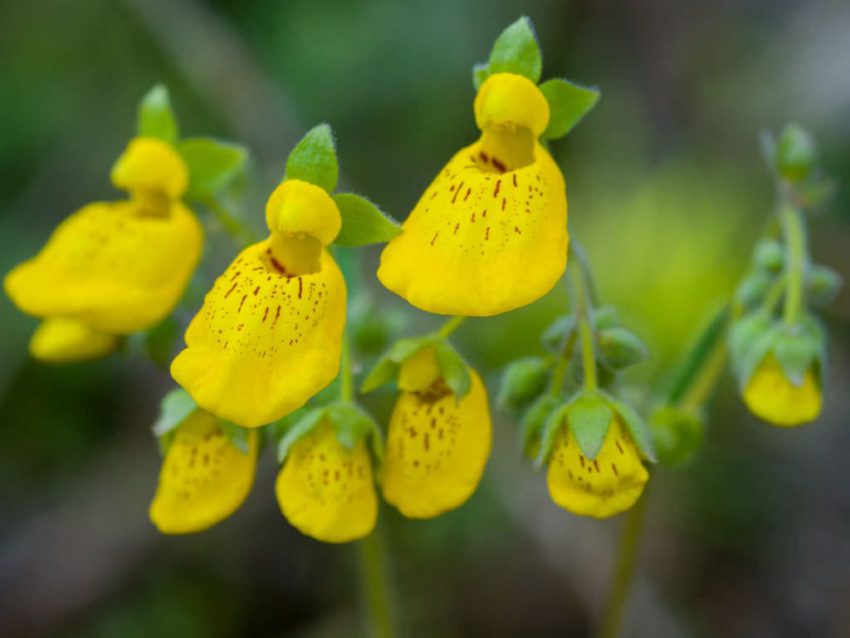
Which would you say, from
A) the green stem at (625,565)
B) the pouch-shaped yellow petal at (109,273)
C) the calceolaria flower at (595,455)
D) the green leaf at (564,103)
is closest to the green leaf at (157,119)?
the pouch-shaped yellow petal at (109,273)

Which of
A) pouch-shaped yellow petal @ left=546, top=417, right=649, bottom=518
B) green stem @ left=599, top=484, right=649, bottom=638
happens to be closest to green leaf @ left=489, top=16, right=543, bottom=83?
pouch-shaped yellow petal @ left=546, top=417, right=649, bottom=518

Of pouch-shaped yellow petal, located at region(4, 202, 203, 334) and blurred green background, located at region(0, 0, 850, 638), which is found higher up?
pouch-shaped yellow petal, located at region(4, 202, 203, 334)

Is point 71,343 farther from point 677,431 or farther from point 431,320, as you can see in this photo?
point 431,320

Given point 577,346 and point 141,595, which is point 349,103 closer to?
point 141,595

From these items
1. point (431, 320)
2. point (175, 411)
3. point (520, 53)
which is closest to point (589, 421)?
point (520, 53)

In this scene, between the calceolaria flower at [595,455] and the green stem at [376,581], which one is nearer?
the calceolaria flower at [595,455]

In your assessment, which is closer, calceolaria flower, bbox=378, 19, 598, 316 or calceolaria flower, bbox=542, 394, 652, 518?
calceolaria flower, bbox=378, 19, 598, 316

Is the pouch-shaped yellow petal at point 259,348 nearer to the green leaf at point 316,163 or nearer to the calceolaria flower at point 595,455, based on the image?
the green leaf at point 316,163

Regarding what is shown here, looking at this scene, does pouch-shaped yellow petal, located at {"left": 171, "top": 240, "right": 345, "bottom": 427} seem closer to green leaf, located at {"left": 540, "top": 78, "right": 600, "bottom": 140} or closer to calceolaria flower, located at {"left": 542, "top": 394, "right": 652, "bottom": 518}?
calceolaria flower, located at {"left": 542, "top": 394, "right": 652, "bottom": 518}
